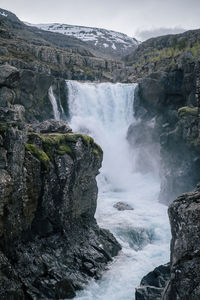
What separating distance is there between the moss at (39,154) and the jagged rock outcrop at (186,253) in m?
15.3

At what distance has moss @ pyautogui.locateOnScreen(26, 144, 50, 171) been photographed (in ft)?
89.7

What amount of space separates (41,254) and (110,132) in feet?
169

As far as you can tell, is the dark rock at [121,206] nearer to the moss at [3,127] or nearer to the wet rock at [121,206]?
the wet rock at [121,206]

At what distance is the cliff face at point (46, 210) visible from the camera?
76.2 ft

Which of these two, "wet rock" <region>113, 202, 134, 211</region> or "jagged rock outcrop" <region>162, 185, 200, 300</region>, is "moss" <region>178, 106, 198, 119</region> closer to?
"wet rock" <region>113, 202, 134, 211</region>

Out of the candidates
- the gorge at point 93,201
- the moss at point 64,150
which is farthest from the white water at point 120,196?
Answer: the moss at point 64,150

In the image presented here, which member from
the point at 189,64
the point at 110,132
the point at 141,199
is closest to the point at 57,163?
the point at 141,199

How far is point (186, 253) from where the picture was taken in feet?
45.3

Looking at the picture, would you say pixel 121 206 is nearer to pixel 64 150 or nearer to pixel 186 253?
pixel 64 150

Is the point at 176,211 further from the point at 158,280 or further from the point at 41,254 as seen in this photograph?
the point at 41,254

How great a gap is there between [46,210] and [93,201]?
856cm

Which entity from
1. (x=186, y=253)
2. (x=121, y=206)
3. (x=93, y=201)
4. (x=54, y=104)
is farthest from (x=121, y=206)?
(x=186, y=253)

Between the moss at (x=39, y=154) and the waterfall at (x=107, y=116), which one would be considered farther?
the waterfall at (x=107, y=116)

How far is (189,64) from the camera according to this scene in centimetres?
5894
